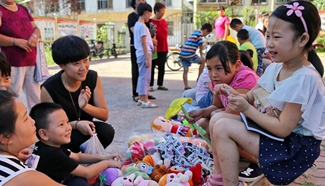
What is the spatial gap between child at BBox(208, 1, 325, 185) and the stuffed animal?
1474 mm

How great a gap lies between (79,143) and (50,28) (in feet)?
34.6

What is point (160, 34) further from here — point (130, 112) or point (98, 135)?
point (98, 135)

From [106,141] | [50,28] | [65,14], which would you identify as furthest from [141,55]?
[65,14]

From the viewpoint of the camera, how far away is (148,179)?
2223 mm

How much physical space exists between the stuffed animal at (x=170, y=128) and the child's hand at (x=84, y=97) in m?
1.16

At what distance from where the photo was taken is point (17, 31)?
9.91ft

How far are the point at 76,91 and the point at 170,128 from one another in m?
1.21

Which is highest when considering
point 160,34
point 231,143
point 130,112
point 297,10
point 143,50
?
point 297,10

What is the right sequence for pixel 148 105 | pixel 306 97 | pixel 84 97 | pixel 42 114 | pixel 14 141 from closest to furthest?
A: pixel 14 141
pixel 306 97
pixel 42 114
pixel 84 97
pixel 148 105

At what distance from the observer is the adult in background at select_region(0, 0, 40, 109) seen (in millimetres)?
2953

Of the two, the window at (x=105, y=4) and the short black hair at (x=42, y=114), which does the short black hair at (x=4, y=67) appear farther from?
the window at (x=105, y=4)

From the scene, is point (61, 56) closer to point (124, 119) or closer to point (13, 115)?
point (13, 115)

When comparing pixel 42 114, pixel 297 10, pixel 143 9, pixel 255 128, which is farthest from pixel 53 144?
pixel 143 9

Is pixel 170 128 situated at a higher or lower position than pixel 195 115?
lower
